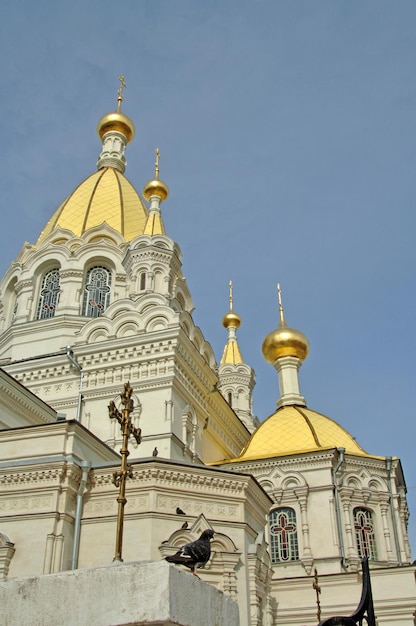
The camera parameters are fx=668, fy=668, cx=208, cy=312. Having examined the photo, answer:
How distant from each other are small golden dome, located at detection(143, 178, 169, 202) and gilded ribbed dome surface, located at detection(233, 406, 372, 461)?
10981mm

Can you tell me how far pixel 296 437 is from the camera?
2184 cm

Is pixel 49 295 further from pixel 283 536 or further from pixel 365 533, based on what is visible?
pixel 365 533

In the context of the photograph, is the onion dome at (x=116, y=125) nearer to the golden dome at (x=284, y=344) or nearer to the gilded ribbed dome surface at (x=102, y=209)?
the gilded ribbed dome surface at (x=102, y=209)

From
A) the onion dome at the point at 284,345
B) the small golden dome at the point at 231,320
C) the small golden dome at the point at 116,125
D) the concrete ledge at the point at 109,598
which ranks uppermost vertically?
the small golden dome at the point at 116,125

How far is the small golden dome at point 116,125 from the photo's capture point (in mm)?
35406

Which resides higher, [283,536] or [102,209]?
[102,209]

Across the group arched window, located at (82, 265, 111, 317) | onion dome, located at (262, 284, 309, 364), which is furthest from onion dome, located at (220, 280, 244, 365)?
arched window, located at (82, 265, 111, 317)

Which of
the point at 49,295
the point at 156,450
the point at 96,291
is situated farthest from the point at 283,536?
the point at 49,295

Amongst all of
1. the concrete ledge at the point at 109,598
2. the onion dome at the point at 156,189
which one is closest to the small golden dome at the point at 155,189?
the onion dome at the point at 156,189

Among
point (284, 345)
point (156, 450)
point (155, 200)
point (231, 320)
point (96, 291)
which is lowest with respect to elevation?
point (156, 450)

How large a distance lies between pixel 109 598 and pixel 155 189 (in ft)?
84.2

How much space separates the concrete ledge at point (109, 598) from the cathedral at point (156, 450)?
709cm

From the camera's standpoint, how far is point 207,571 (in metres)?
13.6

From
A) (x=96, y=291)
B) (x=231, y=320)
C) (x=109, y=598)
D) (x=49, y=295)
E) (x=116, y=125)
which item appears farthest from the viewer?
(x=231, y=320)
